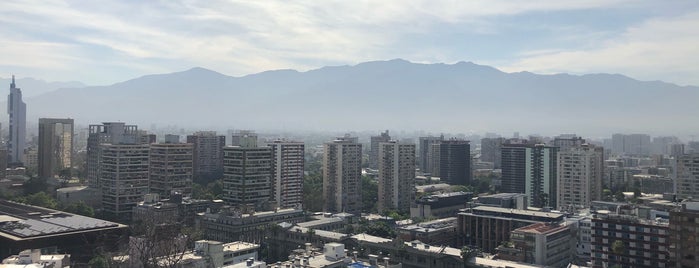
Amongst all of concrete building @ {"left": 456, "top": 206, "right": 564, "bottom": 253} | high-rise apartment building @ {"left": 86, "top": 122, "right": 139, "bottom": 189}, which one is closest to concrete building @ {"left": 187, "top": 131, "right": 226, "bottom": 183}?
high-rise apartment building @ {"left": 86, "top": 122, "right": 139, "bottom": 189}

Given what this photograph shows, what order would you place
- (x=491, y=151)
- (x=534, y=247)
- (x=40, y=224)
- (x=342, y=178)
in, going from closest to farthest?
1. (x=534, y=247)
2. (x=40, y=224)
3. (x=342, y=178)
4. (x=491, y=151)

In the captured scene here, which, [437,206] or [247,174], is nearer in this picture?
[247,174]

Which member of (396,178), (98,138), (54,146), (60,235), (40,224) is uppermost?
(98,138)

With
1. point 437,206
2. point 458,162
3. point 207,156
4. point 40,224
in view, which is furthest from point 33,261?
point 458,162

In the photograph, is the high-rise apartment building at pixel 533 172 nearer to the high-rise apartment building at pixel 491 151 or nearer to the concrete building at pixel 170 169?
the concrete building at pixel 170 169

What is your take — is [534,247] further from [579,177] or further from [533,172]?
[533,172]

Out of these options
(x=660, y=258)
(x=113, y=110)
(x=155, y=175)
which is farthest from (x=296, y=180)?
(x=113, y=110)

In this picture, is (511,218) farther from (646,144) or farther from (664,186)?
(646,144)
